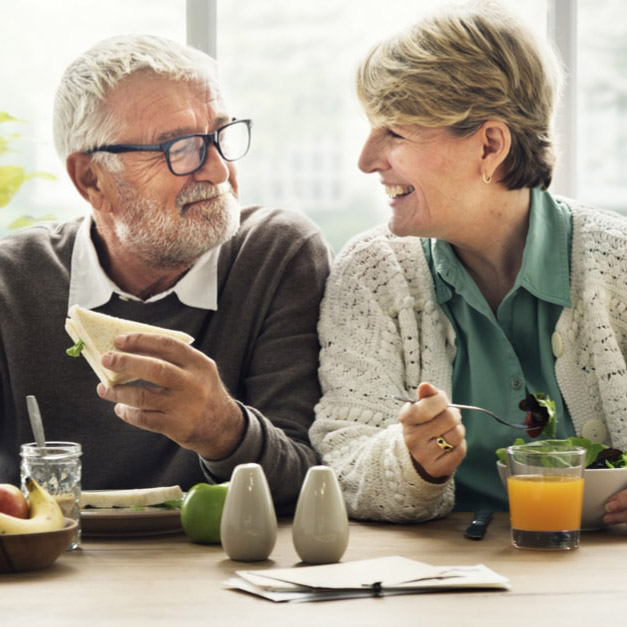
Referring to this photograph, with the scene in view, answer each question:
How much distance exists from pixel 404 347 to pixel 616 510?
0.58 meters

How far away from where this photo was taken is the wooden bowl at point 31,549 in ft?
5.20

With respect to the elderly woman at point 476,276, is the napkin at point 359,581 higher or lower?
lower

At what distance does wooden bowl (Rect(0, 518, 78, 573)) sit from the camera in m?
1.58

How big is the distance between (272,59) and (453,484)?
1530 mm

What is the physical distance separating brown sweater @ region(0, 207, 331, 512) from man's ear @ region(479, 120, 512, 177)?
0.44 m

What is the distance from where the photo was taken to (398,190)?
7.56 ft

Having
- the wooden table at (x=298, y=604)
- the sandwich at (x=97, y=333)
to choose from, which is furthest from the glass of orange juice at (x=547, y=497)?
the sandwich at (x=97, y=333)

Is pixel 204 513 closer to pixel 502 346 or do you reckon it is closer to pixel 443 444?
pixel 443 444

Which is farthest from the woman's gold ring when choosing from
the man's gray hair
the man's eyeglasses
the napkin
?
the man's gray hair

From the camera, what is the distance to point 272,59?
3.14 metres

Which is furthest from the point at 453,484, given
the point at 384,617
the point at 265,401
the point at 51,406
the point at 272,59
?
the point at 272,59

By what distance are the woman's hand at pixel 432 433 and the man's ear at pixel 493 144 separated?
621 millimetres

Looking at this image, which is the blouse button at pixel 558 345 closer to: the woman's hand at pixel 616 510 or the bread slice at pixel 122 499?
the woman's hand at pixel 616 510

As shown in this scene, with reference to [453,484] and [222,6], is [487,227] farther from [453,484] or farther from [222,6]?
[222,6]
